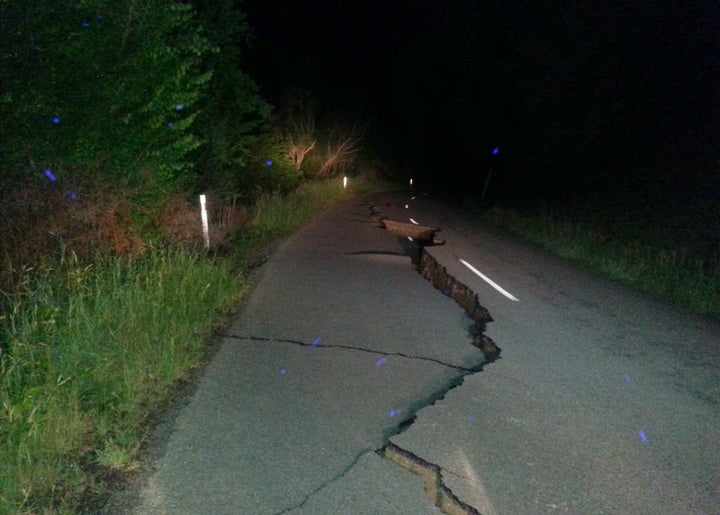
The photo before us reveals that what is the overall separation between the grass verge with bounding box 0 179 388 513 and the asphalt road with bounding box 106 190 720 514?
1.05ft

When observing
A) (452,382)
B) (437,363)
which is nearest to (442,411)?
(452,382)

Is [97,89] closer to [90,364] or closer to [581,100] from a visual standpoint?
[90,364]

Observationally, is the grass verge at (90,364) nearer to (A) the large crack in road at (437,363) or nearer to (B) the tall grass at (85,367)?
(B) the tall grass at (85,367)

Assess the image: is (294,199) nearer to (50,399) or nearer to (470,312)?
(470,312)

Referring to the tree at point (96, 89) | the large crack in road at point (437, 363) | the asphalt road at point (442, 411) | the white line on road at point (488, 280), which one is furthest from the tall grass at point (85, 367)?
the white line on road at point (488, 280)

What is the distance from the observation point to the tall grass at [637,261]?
1117 centimetres

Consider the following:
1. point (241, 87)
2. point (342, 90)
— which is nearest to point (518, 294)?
point (241, 87)

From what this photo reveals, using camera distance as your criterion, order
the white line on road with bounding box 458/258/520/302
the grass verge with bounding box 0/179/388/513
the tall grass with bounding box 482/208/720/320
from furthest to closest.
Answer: the tall grass with bounding box 482/208/720/320 < the white line on road with bounding box 458/258/520/302 < the grass verge with bounding box 0/179/388/513

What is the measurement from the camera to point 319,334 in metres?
7.02

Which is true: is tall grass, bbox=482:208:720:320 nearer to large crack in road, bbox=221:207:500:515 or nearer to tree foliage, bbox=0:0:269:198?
large crack in road, bbox=221:207:500:515

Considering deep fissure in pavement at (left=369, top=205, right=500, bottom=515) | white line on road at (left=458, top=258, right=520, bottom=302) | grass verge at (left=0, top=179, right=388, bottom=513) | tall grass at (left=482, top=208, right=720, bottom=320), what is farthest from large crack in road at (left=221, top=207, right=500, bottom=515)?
tall grass at (left=482, top=208, right=720, bottom=320)

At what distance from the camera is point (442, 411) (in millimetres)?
4906

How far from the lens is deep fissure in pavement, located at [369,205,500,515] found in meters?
3.62

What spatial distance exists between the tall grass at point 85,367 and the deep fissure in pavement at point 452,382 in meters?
1.90
